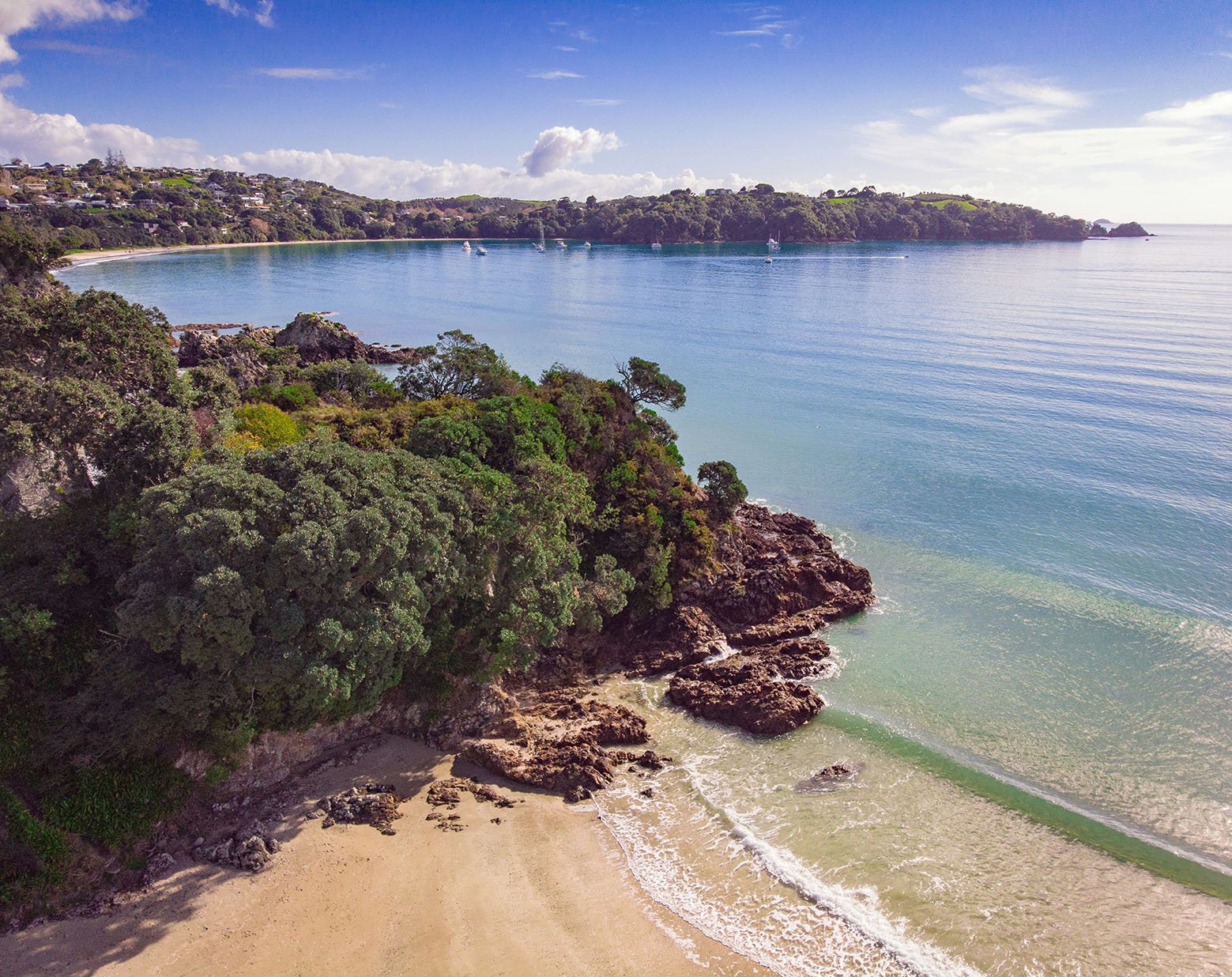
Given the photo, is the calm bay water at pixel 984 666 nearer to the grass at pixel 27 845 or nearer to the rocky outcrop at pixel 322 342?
the grass at pixel 27 845

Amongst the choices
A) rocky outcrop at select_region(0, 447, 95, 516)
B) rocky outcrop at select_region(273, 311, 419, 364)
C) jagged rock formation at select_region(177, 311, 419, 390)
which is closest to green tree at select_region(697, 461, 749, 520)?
rocky outcrop at select_region(0, 447, 95, 516)

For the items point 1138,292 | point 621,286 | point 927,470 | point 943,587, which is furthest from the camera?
point 621,286

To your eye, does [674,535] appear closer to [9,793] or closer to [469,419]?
[469,419]

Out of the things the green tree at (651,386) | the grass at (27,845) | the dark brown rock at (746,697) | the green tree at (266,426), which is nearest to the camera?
the grass at (27,845)

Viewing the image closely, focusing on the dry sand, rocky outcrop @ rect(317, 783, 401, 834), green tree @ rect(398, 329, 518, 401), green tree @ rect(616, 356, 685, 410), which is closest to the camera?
the dry sand

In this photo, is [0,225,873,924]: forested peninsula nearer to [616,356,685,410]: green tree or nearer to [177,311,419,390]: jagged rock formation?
[616,356,685,410]: green tree

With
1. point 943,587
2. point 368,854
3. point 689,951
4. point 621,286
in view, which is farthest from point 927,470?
point 621,286

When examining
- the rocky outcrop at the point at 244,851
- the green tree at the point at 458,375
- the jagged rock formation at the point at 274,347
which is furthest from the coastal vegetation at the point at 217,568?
the jagged rock formation at the point at 274,347
